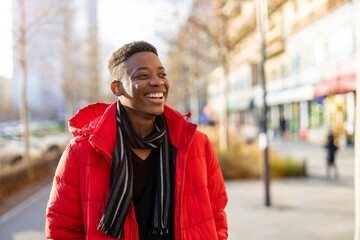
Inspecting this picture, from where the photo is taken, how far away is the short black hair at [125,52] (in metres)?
2.12

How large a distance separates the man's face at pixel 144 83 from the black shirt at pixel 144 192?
0.26 meters

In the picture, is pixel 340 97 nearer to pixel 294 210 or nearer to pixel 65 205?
pixel 294 210

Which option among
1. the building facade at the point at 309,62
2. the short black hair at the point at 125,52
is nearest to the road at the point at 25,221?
the short black hair at the point at 125,52

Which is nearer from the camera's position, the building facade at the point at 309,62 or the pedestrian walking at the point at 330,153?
the pedestrian walking at the point at 330,153

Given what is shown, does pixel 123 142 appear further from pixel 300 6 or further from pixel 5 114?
pixel 5 114

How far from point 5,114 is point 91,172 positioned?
228 feet

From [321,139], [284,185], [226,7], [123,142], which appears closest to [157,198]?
[123,142]

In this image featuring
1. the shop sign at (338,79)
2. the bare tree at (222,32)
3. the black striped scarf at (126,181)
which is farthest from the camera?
the shop sign at (338,79)

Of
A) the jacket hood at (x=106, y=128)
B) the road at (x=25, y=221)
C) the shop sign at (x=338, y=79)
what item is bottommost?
the road at (x=25, y=221)

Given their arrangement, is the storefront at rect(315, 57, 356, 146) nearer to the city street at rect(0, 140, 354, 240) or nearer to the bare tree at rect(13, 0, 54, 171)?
the city street at rect(0, 140, 354, 240)

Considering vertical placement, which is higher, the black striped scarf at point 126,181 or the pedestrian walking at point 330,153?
the black striped scarf at point 126,181

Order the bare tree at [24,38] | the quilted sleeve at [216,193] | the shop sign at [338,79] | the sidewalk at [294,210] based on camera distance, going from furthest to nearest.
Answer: the shop sign at [338,79] < the bare tree at [24,38] < the sidewalk at [294,210] < the quilted sleeve at [216,193]

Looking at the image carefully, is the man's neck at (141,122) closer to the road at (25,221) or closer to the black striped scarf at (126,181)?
the black striped scarf at (126,181)

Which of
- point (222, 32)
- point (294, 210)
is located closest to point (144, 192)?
point (294, 210)
